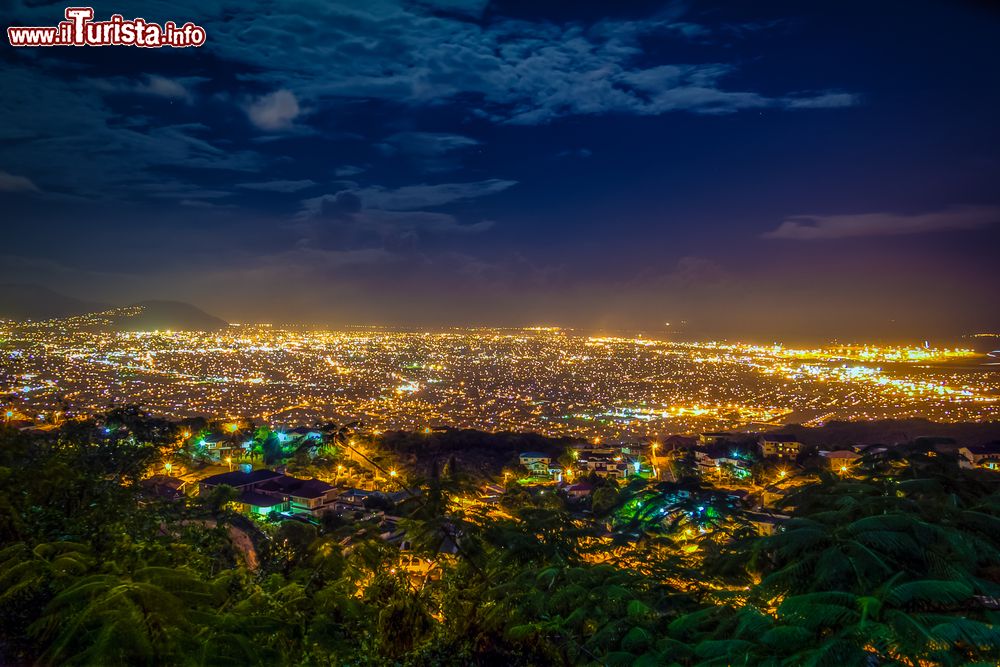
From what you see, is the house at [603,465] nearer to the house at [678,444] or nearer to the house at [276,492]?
the house at [678,444]

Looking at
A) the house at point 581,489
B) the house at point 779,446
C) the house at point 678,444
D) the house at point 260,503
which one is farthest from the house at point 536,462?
the house at point 260,503

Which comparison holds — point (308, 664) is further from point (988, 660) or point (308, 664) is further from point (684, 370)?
point (684, 370)

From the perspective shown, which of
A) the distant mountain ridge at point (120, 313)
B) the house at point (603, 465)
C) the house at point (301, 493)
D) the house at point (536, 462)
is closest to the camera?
the house at point (301, 493)

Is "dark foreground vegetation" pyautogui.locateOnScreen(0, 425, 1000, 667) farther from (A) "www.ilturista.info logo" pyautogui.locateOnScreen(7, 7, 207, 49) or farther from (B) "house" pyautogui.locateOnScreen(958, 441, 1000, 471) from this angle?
(B) "house" pyautogui.locateOnScreen(958, 441, 1000, 471)

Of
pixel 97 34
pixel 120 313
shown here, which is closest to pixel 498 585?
pixel 97 34

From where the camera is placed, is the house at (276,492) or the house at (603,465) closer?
the house at (276,492)

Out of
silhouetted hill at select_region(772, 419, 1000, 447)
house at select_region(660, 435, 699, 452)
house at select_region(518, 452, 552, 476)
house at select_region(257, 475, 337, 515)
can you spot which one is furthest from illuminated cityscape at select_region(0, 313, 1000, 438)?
house at select_region(518, 452, 552, 476)

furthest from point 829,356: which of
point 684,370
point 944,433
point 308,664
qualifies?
point 308,664
